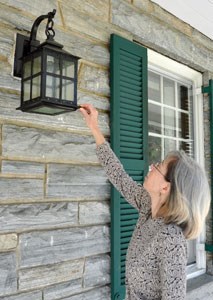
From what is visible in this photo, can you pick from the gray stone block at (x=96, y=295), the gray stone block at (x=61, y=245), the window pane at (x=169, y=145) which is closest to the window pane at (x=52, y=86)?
the gray stone block at (x=61, y=245)

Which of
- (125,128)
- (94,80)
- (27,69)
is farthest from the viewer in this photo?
(125,128)

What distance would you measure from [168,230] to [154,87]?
6.06 feet

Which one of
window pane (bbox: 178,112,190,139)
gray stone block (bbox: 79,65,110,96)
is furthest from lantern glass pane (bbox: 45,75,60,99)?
window pane (bbox: 178,112,190,139)

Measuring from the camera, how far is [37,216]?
1.79 m

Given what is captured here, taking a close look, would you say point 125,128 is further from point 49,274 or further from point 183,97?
point 183,97

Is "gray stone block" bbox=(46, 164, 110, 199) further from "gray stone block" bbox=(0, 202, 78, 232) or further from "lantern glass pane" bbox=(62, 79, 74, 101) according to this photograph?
"lantern glass pane" bbox=(62, 79, 74, 101)

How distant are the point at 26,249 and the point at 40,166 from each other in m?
0.42

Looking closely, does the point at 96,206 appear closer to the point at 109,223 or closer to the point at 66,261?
the point at 109,223

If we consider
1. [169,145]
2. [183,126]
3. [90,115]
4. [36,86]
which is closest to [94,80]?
[90,115]

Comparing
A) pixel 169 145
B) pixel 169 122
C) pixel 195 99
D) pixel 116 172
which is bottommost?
pixel 116 172

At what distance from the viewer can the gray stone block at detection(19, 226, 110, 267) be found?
1744mm

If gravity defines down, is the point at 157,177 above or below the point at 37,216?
above

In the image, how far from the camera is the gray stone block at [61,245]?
1744 mm

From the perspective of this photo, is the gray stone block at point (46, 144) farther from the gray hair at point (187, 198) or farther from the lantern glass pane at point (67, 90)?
the gray hair at point (187, 198)
